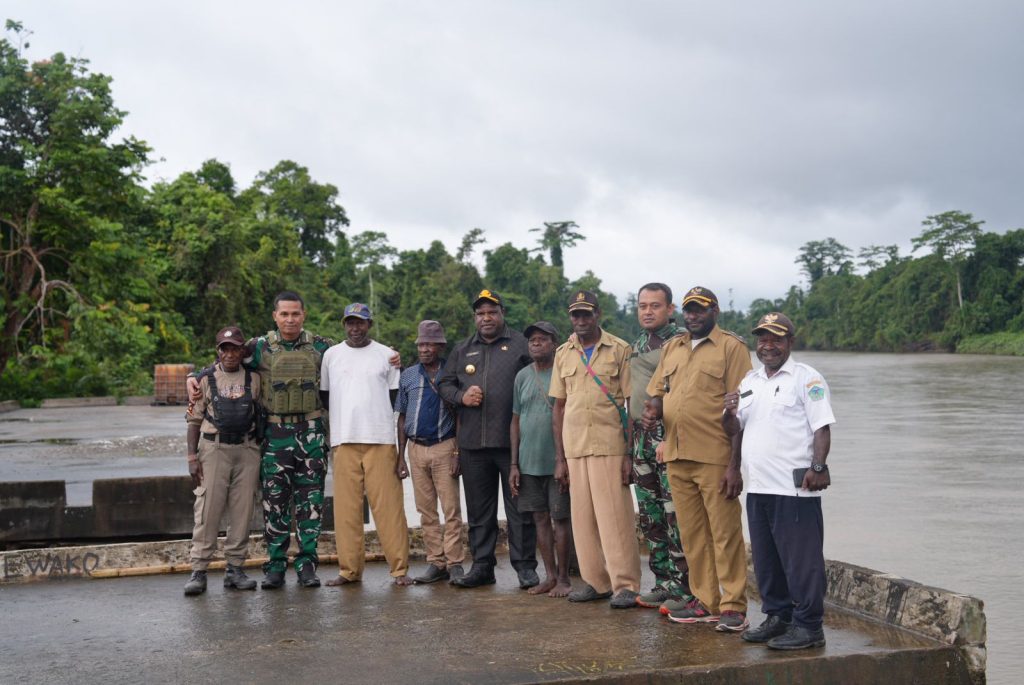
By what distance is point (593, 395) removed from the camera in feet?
19.8

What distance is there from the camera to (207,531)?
664 cm

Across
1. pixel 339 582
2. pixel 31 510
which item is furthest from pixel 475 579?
pixel 31 510

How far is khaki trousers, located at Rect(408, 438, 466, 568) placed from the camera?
6.86 m

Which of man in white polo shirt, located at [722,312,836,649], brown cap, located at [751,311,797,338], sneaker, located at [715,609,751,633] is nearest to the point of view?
man in white polo shirt, located at [722,312,836,649]

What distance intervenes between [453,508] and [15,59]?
96.0ft

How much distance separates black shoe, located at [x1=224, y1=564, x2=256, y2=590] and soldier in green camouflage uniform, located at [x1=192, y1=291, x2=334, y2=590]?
99 mm

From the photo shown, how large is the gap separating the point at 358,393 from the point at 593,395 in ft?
5.29

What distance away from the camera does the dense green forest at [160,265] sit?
3070 centimetres

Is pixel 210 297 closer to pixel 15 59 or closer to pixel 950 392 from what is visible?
pixel 15 59

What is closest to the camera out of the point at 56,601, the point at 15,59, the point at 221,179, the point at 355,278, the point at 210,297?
the point at 56,601

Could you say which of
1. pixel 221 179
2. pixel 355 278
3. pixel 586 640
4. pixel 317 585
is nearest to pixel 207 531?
pixel 317 585

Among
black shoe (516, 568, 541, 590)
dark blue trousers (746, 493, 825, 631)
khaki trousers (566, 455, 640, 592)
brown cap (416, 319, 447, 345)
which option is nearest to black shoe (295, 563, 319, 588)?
black shoe (516, 568, 541, 590)

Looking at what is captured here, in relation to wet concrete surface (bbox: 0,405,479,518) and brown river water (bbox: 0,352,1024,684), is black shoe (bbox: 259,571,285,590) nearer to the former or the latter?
wet concrete surface (bbox: 0,405,479,518)

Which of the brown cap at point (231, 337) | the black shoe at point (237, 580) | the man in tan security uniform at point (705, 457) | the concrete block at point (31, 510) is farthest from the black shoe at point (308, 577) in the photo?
the concrete block at point (31, 510)
